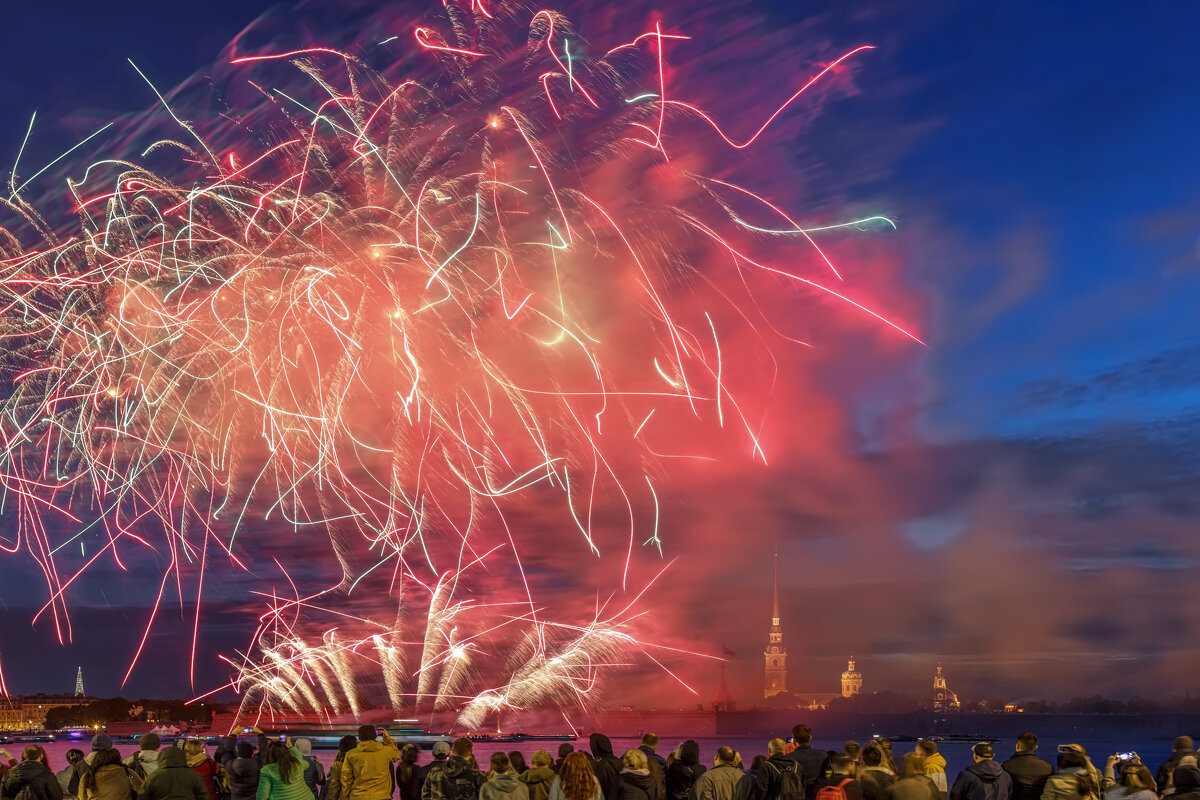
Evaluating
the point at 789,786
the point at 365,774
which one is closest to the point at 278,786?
the point at 365,774

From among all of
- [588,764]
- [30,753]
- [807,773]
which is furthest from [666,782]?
[30,753]

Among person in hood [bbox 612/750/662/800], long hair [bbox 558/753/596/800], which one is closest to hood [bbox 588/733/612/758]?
person in hood [bbox 612/750/662/800]

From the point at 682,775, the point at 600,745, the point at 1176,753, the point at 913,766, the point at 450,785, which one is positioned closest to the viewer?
the point at 913,766

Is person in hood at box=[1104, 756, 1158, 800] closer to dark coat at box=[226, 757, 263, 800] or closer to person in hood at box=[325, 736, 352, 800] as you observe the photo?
person in hood at box=[325, 736, 352, 800]

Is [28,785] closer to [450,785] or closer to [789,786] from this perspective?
[450,785]

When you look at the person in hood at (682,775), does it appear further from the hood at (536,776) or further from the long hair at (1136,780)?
the long hair at (1136,780)

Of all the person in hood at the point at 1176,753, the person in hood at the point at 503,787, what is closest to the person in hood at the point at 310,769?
the person in hood at the point at 503,787

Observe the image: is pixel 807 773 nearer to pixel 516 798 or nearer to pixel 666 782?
pixel 666 782
